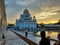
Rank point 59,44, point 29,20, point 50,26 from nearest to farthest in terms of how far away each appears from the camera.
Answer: point 59,44, point 50,26, point 29,20

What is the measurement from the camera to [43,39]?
3.97 feet

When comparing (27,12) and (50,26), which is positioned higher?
(27,12)

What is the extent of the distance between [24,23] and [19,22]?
2054 mm

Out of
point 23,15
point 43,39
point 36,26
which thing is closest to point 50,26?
point 36,26

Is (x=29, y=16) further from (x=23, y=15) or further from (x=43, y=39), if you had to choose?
(x=43, y=39)

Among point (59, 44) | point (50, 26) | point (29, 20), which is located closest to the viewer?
point (59, 44)

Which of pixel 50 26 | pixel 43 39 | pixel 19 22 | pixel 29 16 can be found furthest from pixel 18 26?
pixel 43 39

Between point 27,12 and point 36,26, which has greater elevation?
point 27,12

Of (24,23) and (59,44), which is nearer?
(59,44)

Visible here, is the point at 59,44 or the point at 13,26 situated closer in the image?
the point at 59,44

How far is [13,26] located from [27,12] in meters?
7.45

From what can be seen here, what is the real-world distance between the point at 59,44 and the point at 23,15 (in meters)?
64.5

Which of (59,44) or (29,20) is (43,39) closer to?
(59,44)

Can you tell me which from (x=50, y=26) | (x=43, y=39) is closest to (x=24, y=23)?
(x=50, y=26)
